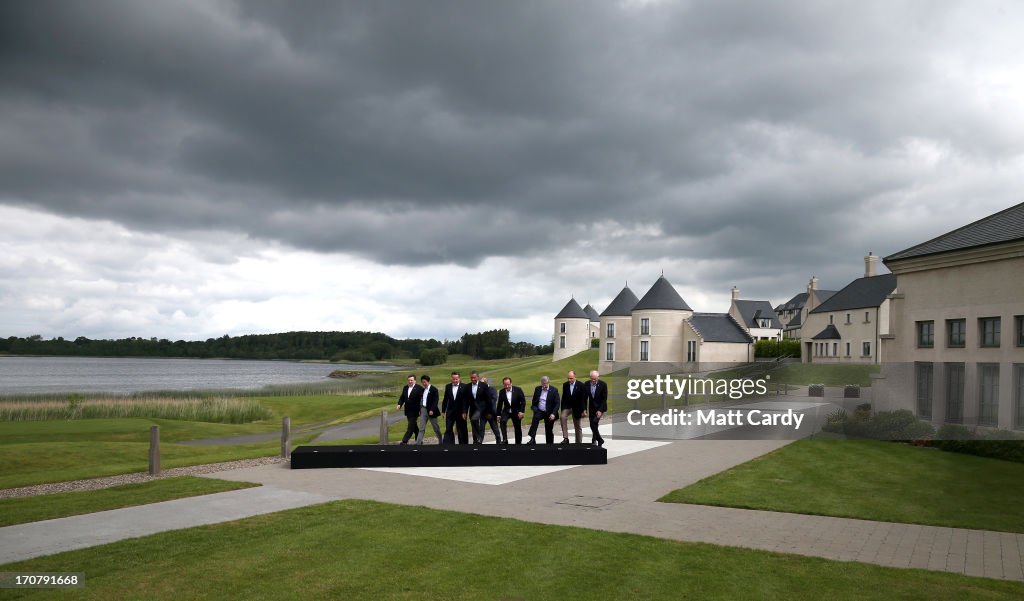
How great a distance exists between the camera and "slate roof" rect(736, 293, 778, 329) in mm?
90375

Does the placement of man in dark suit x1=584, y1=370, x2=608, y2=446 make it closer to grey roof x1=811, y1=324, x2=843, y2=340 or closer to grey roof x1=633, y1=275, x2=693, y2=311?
grey roof x1=633, y1=275, x2=693, y2=311

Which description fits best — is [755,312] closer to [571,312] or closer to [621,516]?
[571,312]

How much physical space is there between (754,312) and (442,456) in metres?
83.4

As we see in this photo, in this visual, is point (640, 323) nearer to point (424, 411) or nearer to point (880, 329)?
point (880, 329)

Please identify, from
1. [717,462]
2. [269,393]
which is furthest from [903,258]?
[269,393]

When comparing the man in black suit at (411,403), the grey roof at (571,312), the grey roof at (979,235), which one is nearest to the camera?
the man in black suit at (411,403)

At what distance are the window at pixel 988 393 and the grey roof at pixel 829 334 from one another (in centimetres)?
4991

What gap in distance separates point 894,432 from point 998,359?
3502 millimetres

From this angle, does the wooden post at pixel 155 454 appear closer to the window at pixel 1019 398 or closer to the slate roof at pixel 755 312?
the window at pixel 1019 398

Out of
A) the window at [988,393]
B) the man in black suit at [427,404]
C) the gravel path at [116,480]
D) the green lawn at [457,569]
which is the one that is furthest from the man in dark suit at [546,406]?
the window at [988,393]

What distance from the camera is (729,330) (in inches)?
2484

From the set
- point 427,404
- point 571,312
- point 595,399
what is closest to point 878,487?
point 595,399

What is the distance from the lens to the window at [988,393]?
18406 mm

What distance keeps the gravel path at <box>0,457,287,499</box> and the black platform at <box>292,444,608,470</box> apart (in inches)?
55.0
